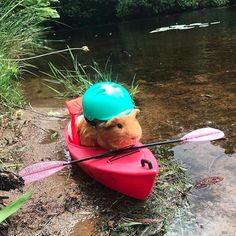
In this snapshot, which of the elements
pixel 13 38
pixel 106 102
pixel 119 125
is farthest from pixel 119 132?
pixel 13 38

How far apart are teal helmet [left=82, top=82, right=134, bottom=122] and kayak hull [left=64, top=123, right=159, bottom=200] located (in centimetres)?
28

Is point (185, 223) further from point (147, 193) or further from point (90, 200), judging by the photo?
point (90, 200)

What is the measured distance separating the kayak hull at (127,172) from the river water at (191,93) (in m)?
0.33

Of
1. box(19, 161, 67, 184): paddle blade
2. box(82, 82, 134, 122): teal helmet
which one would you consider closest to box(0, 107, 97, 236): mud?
box(19, 161, 67, 184): paddle blade

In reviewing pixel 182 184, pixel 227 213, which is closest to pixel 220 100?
pixel 182 184

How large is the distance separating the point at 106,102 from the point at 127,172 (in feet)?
1.63

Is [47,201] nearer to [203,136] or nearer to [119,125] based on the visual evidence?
[119,125]

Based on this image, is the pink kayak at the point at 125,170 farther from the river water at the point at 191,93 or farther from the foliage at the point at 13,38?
the foliage at the point at 13,38

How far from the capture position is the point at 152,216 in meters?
2.54

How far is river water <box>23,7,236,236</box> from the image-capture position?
8.95ft

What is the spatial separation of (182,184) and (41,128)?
67.3 inches

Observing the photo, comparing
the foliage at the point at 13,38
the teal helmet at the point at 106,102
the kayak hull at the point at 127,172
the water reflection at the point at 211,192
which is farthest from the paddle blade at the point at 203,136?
the foliage at the point at 13,38

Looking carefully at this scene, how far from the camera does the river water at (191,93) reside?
273 centimetres

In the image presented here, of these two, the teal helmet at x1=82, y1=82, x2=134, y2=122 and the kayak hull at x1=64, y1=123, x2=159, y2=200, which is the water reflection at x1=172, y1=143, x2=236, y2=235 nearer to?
the kayak hull at x1=64, y1=123, x2=159, y2=200
